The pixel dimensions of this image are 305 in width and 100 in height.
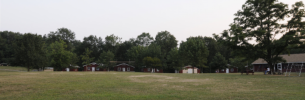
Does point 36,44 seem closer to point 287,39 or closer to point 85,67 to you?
point 85,67

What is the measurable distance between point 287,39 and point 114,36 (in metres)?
74.5

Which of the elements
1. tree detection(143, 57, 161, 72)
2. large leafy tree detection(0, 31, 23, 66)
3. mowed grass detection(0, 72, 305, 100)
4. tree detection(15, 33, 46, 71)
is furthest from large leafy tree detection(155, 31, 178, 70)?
mowed grass detection(0, 72, 305, 100)

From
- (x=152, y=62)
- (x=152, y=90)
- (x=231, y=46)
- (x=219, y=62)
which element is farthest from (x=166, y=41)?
(x=152, y=90)

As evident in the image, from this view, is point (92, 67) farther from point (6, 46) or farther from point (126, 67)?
point (6, 46)

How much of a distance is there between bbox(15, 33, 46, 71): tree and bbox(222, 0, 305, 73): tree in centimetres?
3710

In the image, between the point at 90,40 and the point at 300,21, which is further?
the point at 90,40

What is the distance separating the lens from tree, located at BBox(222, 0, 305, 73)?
29922 mm

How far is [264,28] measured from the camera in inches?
1255

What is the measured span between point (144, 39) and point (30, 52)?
205ft

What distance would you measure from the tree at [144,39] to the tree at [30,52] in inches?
2328

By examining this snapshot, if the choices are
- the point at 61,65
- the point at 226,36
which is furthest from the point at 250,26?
the point at 61,65

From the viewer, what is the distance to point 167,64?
75.7 metres

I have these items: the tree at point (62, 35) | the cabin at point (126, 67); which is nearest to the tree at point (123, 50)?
the cabin at point (126, 67)

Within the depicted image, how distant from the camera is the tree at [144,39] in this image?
10500 cm
